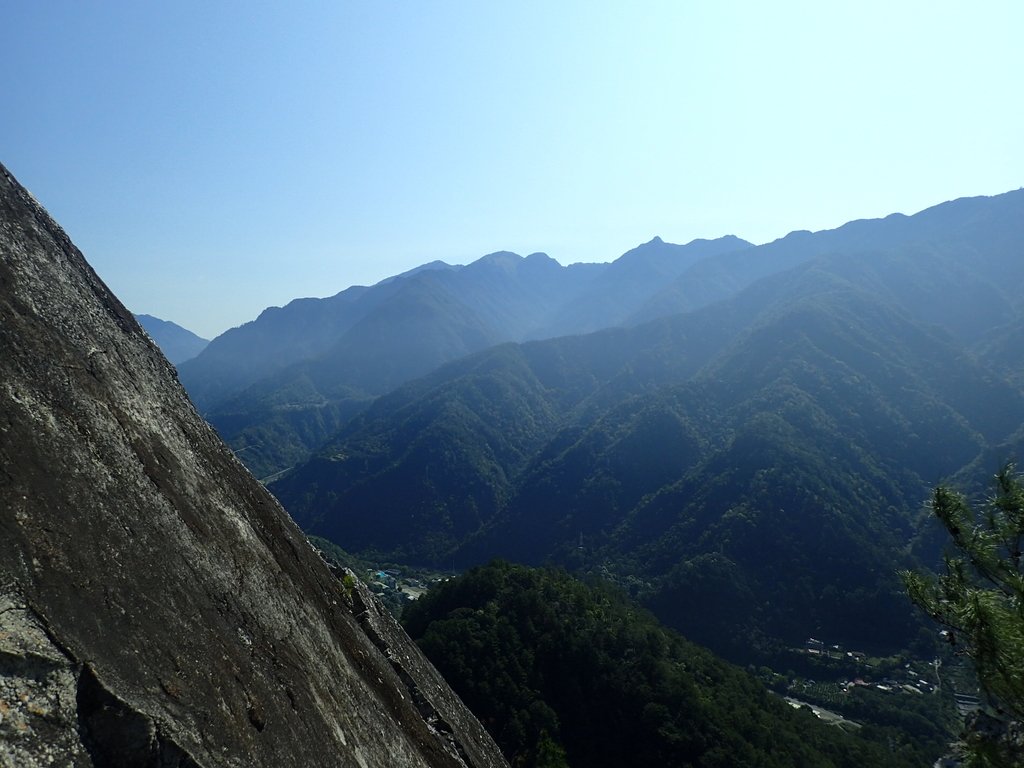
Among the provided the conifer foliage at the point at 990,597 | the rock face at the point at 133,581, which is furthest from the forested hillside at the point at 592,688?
the rock face at the point at 133,581

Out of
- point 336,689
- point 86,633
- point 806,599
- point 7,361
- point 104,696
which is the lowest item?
point 806,599

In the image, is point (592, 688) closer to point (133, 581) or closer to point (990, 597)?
point (990, 597)

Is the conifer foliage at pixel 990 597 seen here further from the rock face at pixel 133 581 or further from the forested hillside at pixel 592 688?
the forested hillside at pixel 592 688

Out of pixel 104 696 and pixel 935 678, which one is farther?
pixel 935 678

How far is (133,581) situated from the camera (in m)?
8.30

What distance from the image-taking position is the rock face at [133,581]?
6805mm

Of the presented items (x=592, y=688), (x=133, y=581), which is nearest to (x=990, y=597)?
(x=133, y=581)

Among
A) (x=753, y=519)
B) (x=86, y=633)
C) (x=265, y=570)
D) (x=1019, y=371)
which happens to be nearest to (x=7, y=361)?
(x=86, y=633)

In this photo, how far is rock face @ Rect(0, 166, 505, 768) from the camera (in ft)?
22.3

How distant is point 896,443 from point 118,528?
7883 inches

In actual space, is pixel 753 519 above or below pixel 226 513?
below

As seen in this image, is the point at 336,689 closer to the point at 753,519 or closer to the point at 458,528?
the point at 753,519

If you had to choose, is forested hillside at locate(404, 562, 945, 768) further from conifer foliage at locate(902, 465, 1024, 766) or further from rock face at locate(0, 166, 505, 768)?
rock face at locate(0, 166, 505, 768)

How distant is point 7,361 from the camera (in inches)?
340
